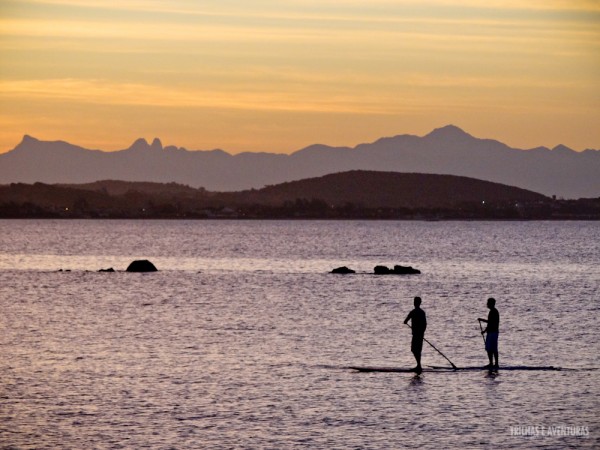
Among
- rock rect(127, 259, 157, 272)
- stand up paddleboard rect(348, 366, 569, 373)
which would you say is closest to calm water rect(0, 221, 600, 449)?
stand up paddleboard rect(348, 366, 569, 373)

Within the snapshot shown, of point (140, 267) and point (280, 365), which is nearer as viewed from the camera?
point (280, 365)

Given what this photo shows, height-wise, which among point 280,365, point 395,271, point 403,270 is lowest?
point 280,365

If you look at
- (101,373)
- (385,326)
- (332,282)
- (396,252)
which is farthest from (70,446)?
(396,252)

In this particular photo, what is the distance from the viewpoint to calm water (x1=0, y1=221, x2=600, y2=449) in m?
27.8

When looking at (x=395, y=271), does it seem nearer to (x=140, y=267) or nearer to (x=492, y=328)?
(x=140, y=267)

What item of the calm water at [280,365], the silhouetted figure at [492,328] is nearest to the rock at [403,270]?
the calm water at [280,365]

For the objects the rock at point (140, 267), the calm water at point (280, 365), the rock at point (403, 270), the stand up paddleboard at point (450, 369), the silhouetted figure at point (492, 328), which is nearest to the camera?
the calm water at point (280, 365)

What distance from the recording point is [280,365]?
39.5 m

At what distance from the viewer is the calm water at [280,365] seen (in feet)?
91.2

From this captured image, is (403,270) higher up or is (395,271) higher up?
(403,270)

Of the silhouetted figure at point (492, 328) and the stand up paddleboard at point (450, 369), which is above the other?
the silhouetted figure at point (492, 328)

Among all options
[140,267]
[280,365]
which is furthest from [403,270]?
[280,365]

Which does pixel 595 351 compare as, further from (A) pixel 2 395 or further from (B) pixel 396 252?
(B) pixel 396 252

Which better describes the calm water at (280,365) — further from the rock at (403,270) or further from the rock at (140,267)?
the rock at (140,267)
